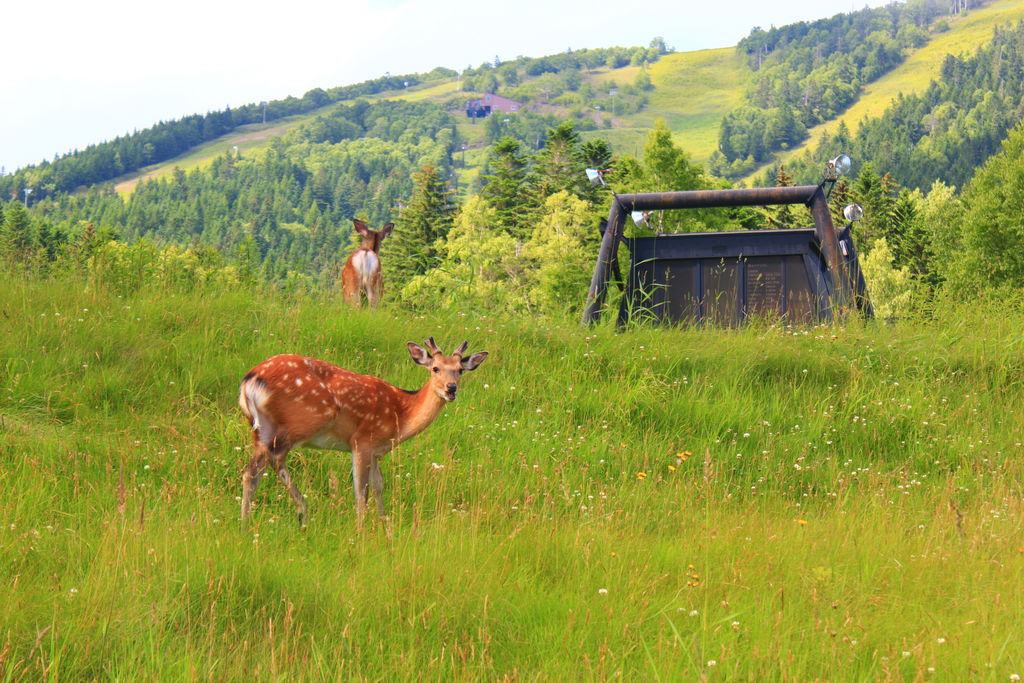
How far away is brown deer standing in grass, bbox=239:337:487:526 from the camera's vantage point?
5809 mm

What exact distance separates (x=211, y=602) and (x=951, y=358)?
821 cm

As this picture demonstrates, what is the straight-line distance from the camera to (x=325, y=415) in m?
5.86

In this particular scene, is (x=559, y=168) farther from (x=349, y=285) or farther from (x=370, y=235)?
(x=349, y=285)

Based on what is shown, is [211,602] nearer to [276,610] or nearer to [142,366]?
[276,610]

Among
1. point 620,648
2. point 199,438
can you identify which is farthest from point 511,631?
point 199,438

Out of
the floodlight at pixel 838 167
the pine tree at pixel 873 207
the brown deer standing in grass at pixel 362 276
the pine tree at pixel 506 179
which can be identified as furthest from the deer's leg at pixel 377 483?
the pine tree at pixel 873 207

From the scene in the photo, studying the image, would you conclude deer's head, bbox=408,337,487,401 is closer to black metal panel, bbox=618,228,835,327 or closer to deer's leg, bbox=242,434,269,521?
deer's leg, bbox=242,434,269,521

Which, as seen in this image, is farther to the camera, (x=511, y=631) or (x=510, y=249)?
(x=510, y=249)

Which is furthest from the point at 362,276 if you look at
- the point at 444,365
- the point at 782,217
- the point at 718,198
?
the point at 782,217

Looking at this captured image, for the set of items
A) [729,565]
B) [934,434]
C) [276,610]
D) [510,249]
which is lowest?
[510,249]

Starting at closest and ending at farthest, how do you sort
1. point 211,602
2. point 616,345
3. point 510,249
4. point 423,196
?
point 211,602 → point 616,345 → point 510,249 → point 423,196

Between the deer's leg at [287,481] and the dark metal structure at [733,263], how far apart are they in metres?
6.78

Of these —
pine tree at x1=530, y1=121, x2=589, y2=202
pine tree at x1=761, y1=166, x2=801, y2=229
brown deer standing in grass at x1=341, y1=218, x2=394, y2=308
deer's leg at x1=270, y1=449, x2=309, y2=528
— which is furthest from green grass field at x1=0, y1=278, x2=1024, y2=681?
pine tree at x1=530, y1=121, x2=589, y2=202

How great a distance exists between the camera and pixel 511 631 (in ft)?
14.0
